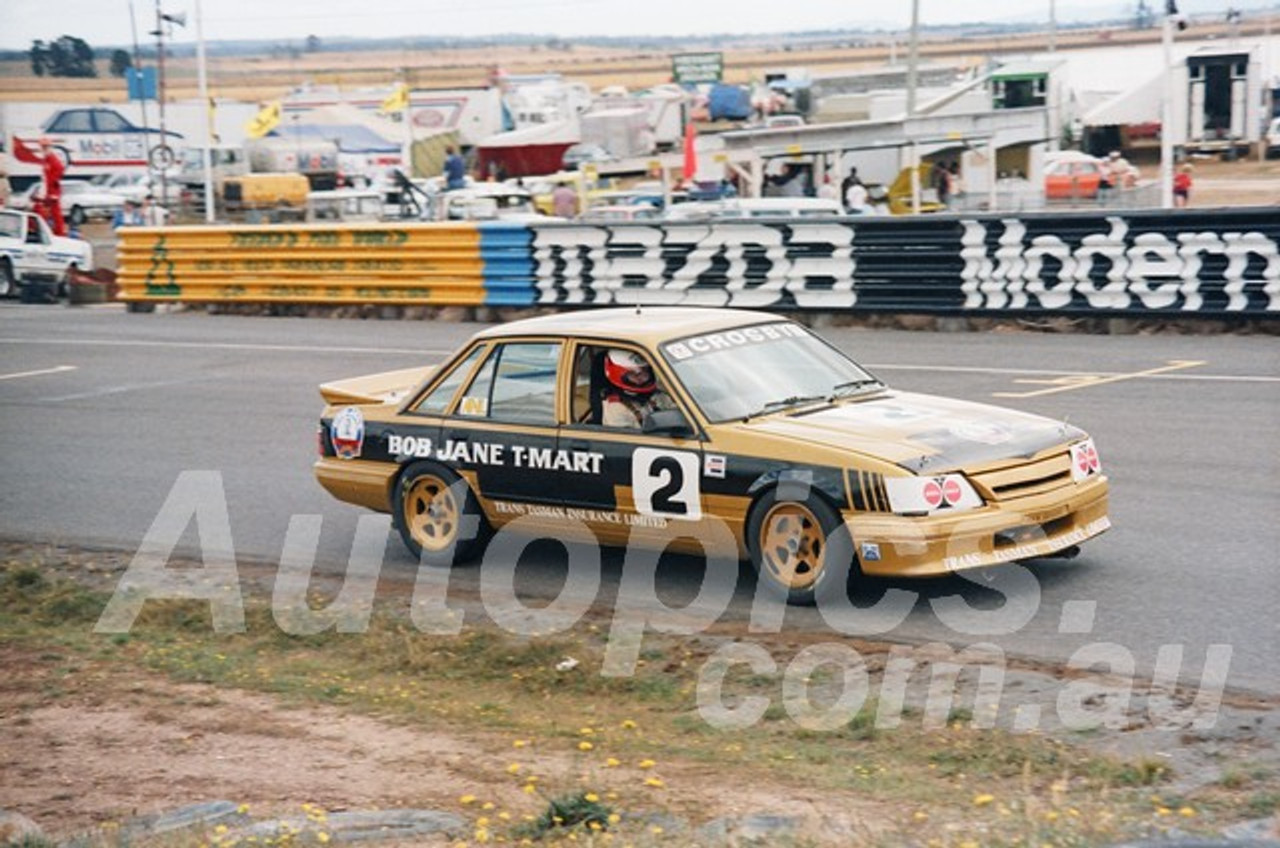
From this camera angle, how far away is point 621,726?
279 inches

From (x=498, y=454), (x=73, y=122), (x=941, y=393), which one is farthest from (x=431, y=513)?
(x=73, y=122)

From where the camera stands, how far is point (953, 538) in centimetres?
820

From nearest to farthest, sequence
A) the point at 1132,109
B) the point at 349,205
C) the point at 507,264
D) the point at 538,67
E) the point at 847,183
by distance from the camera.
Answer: the point at 507,264 < the point at 847,183 < the point at 349,205 < the point at 1132,109 < the point at 538,67

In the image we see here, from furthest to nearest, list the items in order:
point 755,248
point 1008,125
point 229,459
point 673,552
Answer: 1. point 1008,125
2. point 755,248
3. point 229,459
4. point 673,552

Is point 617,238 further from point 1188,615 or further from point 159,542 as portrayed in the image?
point 1188,615

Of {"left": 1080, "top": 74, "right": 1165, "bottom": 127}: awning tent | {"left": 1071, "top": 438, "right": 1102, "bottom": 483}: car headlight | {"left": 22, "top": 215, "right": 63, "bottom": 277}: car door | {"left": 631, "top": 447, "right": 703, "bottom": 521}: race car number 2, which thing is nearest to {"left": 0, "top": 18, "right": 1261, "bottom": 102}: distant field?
{"left": 1080, "top": 74, "right": 1165, "bottom": 127}: awning tent

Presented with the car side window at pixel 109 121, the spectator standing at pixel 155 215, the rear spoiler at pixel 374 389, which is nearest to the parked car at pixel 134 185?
the car side window at pixel 109 121

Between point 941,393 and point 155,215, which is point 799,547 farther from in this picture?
point 155,215

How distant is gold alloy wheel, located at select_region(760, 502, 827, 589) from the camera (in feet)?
28.0

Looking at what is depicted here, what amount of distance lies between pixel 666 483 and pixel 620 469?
290 mm

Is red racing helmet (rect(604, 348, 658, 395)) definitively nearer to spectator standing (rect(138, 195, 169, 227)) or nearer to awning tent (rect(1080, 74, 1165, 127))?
spectator standing (rect(138, 195, 169, 227))

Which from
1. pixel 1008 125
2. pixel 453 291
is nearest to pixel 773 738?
pixel 453 291

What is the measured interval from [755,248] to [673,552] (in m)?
12.0

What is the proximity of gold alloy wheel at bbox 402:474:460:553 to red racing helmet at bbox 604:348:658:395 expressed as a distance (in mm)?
1193
